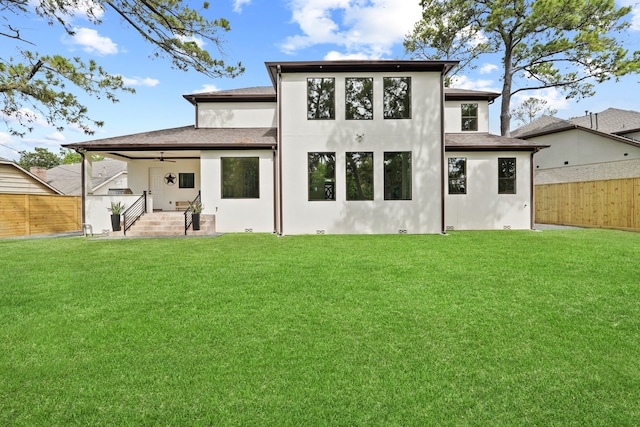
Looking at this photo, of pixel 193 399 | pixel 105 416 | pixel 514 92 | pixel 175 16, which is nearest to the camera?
pixel 105 416

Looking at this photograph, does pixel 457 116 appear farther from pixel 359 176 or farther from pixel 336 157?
pixel 336 157

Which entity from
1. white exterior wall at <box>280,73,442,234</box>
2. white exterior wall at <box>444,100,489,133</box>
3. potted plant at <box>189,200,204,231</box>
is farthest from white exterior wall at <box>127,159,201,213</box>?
white exterior wall at <box>444,100,489,133</box>

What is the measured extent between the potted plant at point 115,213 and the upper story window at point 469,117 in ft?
50.7

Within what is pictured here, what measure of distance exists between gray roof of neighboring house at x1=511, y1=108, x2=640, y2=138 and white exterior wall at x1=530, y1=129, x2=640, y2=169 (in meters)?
0.46

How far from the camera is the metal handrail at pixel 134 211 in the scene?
12.7 meters

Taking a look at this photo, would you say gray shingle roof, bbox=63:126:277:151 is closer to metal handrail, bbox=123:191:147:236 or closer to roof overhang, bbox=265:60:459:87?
metal handrail, bbox=123:191:147:236

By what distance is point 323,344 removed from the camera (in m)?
3.34

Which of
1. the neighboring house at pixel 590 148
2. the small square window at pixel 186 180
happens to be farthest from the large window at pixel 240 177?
the neighboring house at pixel 590 148

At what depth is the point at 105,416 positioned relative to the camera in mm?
2299

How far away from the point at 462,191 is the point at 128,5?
522 inches

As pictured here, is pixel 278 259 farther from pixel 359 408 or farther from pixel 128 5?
pixel 128 5

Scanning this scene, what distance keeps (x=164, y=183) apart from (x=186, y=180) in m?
1.06

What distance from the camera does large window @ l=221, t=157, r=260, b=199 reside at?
12.9m

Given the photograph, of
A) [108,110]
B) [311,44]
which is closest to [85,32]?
[108,110]
